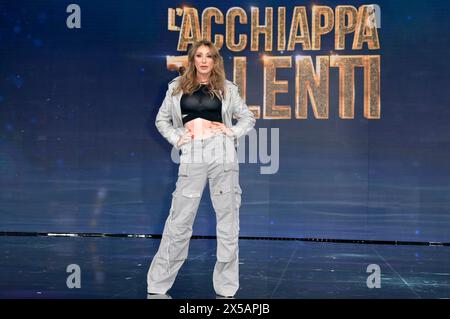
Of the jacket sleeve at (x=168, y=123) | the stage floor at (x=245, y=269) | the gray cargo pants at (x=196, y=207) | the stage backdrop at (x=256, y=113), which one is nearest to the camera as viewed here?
the gray cargo pants at (x=196, y=207)

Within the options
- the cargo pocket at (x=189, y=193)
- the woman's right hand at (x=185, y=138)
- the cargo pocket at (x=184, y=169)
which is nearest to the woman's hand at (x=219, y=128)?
the woman's right hand at (x=185, y=138)

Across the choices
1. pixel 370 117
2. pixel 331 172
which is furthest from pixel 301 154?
pixel 370 117

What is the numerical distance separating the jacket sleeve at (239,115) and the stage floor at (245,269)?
2.81 feet

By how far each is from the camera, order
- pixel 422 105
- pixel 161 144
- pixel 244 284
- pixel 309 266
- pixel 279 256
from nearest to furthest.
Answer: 1. pixel 244 284
2. pixel 309 266
3. pixel 279 256
4. pixel 422 105
5. pixel 161 144

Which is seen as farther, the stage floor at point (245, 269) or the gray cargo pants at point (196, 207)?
the stage floor at point (245, 269)

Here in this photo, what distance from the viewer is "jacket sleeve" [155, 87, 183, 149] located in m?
3.28

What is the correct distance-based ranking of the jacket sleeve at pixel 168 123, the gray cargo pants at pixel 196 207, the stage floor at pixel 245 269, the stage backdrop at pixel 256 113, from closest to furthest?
1. the gray cargo pants at pixel 196 207
2. the jacket sleeve at pixel 168 123
3. the stage floor at pixel 245 269
4. the stage backdrop at pixel 256 113

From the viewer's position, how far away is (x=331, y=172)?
637cm

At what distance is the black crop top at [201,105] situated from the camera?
3260 mm

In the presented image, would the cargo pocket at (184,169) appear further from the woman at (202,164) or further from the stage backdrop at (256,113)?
the stage backdrop at (256,113)

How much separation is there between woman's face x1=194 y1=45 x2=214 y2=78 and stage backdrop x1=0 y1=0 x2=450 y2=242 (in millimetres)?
3153

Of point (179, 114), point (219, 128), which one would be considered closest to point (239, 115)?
point (219, 128)

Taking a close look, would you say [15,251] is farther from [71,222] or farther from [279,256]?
[279,256]

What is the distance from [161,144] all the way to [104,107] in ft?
2.42
